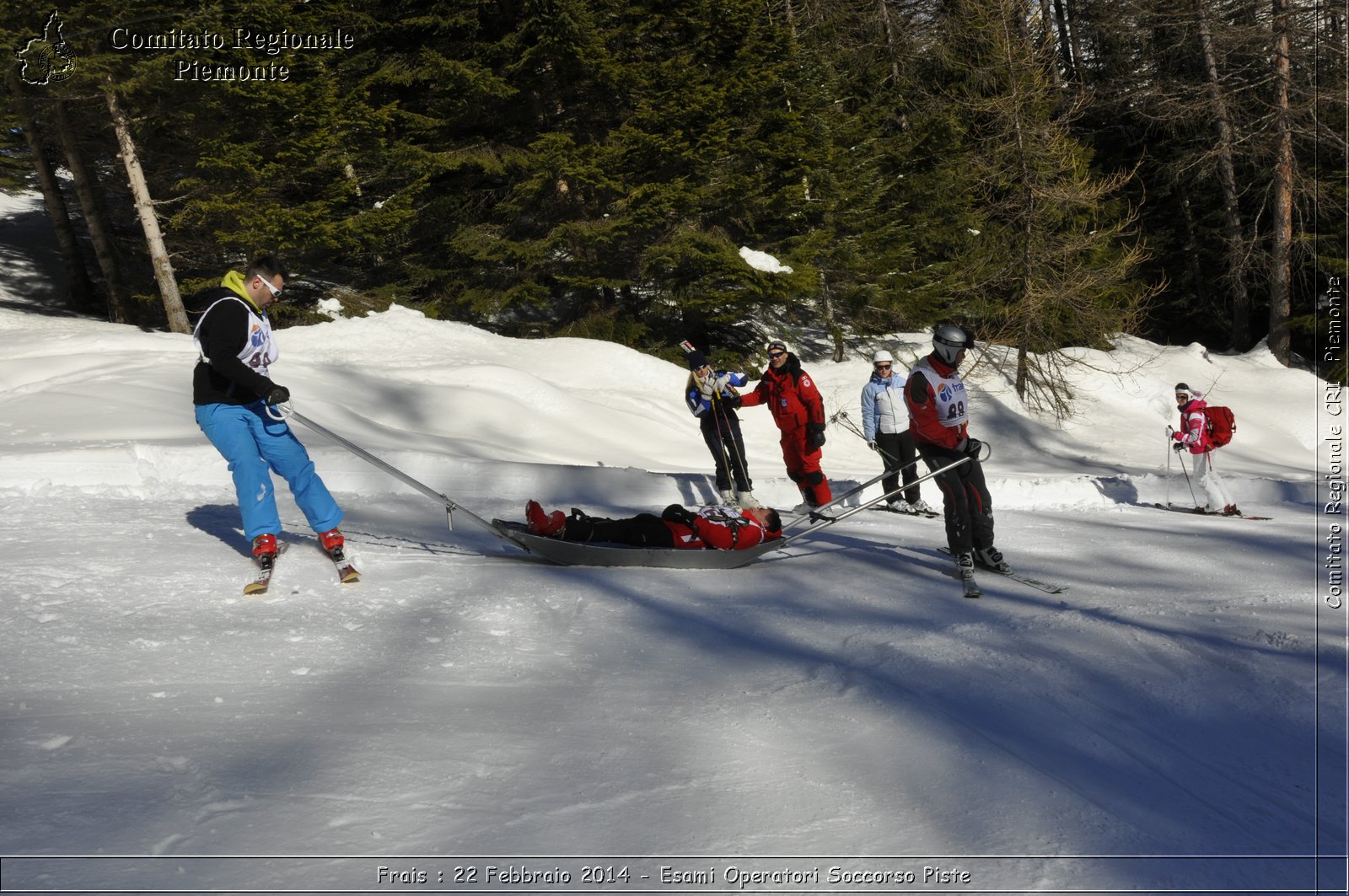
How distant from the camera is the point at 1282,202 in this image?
2420 centimetres

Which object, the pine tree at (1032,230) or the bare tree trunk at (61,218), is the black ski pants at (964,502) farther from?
the bare tree trunk at (61,218)

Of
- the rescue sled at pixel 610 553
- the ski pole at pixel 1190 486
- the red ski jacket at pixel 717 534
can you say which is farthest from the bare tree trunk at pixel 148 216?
the ski pole at pixel 1190 486

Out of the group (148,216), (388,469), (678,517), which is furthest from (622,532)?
(148,216)

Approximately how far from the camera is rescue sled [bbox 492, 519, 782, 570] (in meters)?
6.29

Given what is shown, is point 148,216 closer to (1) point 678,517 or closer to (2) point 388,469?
(2) point 388,469

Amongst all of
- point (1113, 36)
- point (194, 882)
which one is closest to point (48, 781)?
point (194, 882)

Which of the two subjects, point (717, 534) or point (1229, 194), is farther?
point (1229, 194)

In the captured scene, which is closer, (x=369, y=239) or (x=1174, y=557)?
(x=1174, y=557)

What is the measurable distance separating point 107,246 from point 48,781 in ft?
73.8

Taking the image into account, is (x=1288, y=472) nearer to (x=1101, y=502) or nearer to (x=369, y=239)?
(x=1101, y=502)

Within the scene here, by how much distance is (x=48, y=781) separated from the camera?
310cm

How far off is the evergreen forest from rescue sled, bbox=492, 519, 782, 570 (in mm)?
15397

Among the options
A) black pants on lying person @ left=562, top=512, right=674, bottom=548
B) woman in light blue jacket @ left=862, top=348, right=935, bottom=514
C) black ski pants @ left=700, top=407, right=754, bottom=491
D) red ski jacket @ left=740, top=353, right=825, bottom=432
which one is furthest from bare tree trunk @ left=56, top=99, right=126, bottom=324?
black pants on lying person @ left=562, top=512, right=674, bottom=548

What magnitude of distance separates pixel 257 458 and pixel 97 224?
1968cm
